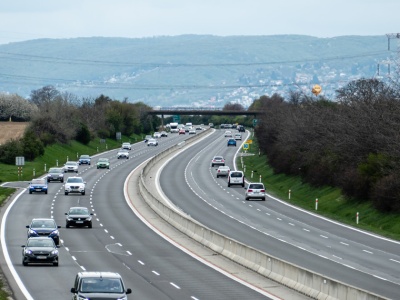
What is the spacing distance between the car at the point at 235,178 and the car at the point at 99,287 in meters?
66.8

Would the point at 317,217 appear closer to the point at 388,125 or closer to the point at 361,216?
the point at 361,216

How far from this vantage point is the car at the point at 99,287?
25625 millimetres

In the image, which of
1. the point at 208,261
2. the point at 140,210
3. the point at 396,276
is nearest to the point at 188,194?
the point at 140,210

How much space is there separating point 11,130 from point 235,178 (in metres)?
62.4

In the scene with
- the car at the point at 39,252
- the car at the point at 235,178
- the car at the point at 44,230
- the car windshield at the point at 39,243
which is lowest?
the car at the point at 235,178

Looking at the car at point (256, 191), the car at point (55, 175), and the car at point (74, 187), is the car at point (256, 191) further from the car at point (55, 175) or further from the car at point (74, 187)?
the car at point (55, 175)

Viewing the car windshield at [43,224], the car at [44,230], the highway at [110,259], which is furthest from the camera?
the car windshield at [43,224]

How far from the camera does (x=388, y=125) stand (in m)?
74.6

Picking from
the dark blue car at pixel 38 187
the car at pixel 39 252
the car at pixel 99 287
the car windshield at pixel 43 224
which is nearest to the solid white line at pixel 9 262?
the car at pixel 39 252

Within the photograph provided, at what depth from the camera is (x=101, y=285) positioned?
26078 millimetres

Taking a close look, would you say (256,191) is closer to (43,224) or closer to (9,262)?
(43,224)

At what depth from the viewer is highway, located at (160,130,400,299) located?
39500 mm

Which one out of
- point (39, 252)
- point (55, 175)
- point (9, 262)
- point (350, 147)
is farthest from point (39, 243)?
point (55, 175)

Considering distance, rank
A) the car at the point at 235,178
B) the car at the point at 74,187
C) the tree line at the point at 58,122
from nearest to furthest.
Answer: the car at the point at 74,187 < the car at the point at 235,178 < the tree line at the point at 58,122
